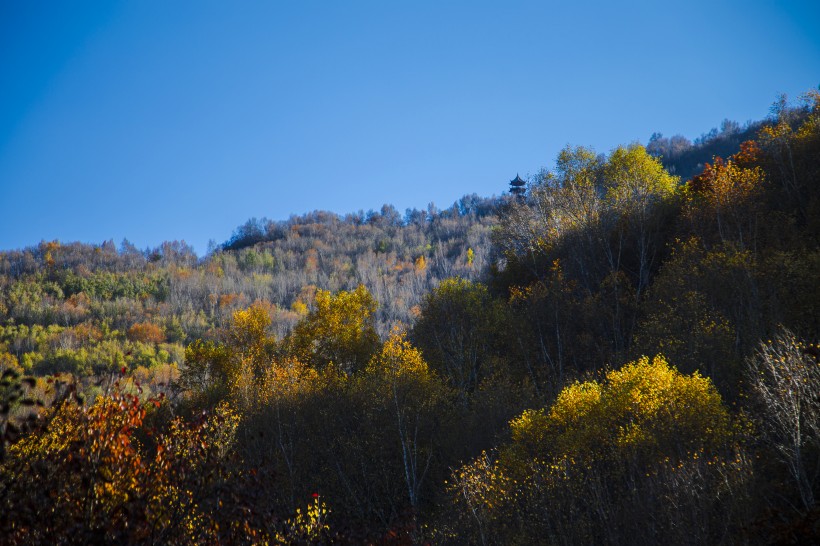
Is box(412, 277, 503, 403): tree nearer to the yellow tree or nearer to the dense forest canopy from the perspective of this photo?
the dense forest canopy

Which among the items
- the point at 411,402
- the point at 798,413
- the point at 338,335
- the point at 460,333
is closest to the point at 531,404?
the point at 411,402

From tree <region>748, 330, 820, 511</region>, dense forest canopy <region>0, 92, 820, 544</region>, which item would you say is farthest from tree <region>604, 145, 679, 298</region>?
tree <region>748, 330, 820, 511</region>

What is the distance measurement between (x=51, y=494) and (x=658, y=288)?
110 ft

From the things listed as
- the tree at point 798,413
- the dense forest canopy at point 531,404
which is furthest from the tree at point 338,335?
the tree at point 798,413

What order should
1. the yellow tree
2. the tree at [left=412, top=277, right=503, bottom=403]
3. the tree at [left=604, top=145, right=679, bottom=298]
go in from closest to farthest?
the yellow tree → the tree at [left=604, top=145, right=679, bottom=298] → the tree at [left=412, top=277, right=503, bottom=403]

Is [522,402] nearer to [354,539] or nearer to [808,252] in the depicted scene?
[808,252]

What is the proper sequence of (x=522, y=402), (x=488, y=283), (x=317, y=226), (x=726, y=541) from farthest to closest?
(x=317, y=226)
(x=488, y=283)
(x=522, y=402)
(x=726, y=541)

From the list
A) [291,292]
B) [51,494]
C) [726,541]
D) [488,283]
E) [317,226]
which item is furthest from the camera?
[317,226]

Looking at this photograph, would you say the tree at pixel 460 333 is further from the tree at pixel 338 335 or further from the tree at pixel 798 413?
the tree at pixel 798 413

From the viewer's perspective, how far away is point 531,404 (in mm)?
34594

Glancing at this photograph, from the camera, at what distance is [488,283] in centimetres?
5397

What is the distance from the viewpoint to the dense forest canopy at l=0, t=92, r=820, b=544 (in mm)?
12188

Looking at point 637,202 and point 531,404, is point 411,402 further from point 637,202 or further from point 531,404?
point 637,202

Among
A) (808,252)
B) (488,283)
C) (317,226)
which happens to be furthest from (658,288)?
(317,226)
